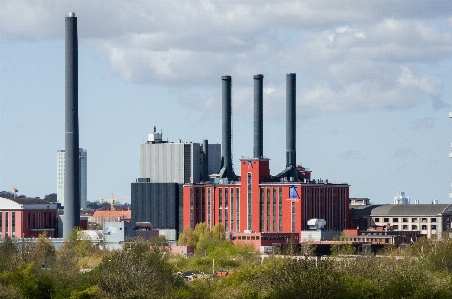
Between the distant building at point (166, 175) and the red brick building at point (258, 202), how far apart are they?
8.43 feet

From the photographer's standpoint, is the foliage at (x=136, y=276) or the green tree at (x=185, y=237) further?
the green tree at (x=185, y=237)

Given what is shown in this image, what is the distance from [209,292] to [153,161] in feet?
307

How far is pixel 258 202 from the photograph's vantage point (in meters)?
153

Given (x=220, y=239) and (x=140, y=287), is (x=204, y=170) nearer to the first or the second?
(x=220, y=239)

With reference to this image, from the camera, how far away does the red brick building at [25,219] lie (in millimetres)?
152500

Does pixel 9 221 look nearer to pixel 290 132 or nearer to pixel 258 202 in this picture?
pixel 258 202

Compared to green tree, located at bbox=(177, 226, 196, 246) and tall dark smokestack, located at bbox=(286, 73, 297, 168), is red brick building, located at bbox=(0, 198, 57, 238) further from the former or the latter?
tall dark smokestack, located at bbox=(286, 73, 297, 168)

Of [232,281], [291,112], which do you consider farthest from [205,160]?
[232,281]

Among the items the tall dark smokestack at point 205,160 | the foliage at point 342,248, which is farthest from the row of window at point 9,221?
the foliage at point 342,248

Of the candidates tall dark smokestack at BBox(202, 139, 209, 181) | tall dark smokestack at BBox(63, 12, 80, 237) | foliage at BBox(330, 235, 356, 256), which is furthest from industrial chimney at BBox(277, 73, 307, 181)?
tall dark smokestack at BBox(63, 12, 80, 237)

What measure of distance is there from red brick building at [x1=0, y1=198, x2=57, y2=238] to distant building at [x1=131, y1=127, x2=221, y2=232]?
11.4 meters

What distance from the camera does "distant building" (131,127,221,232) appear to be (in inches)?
6250

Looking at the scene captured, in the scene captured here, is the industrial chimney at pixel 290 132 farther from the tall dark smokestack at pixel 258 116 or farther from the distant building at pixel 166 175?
the distant building at pixel 166 175

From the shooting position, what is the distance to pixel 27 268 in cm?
7494
